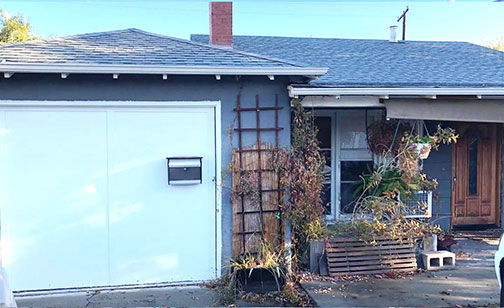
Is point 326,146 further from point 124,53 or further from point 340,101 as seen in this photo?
point 124,53

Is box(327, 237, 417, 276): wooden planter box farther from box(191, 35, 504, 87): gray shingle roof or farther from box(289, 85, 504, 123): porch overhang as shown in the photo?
box(191, 35, 504, 87): gray shingle roof

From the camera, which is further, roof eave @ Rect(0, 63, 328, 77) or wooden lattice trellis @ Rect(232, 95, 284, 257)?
wooden lattice trellis @ Rect(232, 95, 284, 257)

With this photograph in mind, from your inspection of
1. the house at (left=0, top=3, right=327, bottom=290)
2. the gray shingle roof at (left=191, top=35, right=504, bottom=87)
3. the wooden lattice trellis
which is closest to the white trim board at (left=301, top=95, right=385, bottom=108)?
the gray shingle roof at (left=191, top=35, right=504, bottom=87)

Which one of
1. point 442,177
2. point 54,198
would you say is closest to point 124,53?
point 54,198

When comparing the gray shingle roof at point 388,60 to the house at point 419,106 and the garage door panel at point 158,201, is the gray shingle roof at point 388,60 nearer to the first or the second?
the house at point 419,106

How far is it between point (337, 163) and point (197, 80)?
344cm

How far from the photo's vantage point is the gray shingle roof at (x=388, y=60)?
642 cm

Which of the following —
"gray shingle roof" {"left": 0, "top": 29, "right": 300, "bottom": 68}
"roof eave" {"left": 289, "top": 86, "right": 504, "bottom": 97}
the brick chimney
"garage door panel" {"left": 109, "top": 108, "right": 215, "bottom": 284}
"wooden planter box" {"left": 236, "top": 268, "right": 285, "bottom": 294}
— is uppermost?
the brick chimney

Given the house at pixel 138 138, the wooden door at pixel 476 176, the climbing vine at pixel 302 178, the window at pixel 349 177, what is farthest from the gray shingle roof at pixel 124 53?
the wooden door at pixel 476 176

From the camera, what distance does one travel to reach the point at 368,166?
7.66 metres

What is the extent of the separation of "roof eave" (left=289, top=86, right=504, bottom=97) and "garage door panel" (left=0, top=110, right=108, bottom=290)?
8.70ft

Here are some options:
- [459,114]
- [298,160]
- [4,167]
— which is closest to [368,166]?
[459,114]

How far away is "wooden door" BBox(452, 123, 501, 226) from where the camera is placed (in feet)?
27.0

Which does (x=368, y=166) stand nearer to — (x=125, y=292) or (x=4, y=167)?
(x=125, y=292)
